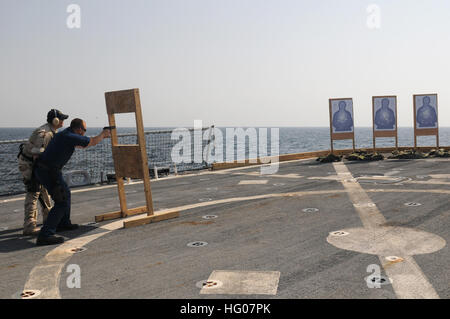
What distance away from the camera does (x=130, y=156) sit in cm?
722

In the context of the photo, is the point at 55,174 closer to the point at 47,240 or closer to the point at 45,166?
the point at 45,166

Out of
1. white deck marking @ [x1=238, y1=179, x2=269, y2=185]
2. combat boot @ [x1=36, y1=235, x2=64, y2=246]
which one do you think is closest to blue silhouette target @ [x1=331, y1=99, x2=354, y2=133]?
white deck marking @ [x1=238, y1=179, x2=269, y2=185]

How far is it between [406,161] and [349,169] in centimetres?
361

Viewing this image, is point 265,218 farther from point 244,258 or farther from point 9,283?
point 9,283

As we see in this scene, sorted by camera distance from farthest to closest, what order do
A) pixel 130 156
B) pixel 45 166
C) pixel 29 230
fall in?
pixel 130 156
pixel 29 230
pixel 45 166

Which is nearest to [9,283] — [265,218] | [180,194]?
[265,218]

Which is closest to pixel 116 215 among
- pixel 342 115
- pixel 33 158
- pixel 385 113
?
pixel 33 158

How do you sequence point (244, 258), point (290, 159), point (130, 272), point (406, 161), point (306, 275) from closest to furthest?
point (306, 275)
point (130, 272)
point (244, 258)
point (406, 161)
point (290, 159)

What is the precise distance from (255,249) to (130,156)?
3.26 metres

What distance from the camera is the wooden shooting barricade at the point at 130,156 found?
22.4 ft

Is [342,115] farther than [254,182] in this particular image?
Yes

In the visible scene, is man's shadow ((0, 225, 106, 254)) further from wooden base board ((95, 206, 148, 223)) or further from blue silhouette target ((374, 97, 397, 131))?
blue silhouette target ((374, 97, 397, 131))

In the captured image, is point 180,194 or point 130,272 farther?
point 180,194

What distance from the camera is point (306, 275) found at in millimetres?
4129
